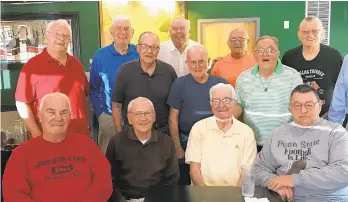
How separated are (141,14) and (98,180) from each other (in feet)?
12.8

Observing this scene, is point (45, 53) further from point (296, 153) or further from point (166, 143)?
point (296, 153)

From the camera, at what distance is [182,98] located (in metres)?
2.66

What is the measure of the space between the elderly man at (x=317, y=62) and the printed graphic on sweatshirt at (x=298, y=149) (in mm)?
864

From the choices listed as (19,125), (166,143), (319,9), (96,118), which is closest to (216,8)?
(319,9)

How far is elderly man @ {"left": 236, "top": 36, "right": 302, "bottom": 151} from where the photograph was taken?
8.13 ft

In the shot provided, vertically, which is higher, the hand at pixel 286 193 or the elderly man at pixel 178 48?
the elderly man at pixel 178 48

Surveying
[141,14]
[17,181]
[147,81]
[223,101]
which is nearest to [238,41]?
[147,81]

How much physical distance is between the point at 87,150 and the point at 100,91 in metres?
1.11

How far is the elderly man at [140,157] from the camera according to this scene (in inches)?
88.5

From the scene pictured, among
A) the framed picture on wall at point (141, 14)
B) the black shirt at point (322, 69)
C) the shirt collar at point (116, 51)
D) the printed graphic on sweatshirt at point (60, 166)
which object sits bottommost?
the printed graphic on sweatshirt at point (60, 166)

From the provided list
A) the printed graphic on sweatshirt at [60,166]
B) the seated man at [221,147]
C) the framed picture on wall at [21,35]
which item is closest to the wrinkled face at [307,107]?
the seated man at [221,147]

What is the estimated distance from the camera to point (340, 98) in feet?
9.00

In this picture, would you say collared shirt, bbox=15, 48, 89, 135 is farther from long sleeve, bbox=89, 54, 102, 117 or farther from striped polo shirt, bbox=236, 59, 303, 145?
striped polo shirt, bbox=236, 59, 303, 145

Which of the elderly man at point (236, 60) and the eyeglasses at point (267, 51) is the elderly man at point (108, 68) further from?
the eyeglasses at point (267, 51)
